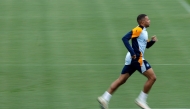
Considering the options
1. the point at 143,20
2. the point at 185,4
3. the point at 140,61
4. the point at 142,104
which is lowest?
the point at 142,104

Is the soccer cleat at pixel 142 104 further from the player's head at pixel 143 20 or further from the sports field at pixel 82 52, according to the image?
the player's head at pixel 143 20

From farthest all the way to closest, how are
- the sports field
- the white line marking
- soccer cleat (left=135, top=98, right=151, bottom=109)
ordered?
the white line marking → the sports field → soccer cleat (left=135, top=98, right=151, bottom=109)

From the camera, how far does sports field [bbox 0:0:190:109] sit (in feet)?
38.6

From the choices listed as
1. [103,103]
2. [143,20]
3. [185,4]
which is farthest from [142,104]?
[185,4]

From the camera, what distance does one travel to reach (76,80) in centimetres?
1290

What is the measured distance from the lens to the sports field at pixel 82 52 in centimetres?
1177

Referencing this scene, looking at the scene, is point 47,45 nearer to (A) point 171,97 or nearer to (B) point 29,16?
(B) point 29,16

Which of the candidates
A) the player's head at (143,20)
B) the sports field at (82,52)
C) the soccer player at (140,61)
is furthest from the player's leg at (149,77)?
the player's head at (143,20)

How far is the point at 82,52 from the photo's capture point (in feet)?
49.4

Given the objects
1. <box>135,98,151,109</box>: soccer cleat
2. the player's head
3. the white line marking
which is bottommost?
<box>135,98,151,109</box>: soccer cleat

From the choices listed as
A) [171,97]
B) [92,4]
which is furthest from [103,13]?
[171,97]

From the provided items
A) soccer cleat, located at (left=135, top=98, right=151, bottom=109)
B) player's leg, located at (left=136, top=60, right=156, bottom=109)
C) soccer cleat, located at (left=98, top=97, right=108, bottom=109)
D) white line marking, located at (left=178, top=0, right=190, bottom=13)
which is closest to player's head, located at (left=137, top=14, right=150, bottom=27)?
player's leg, located at (left=136, top=60, right=156, bottom=109)

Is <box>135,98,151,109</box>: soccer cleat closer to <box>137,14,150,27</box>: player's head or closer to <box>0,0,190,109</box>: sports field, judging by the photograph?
<box>0,0,190,109</box>: sports field

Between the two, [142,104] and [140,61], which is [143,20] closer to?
[140,61]
